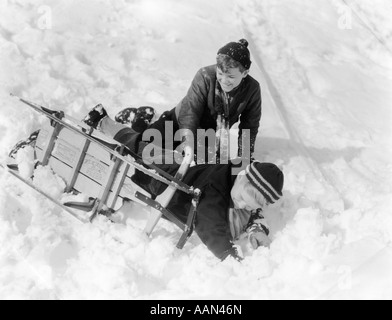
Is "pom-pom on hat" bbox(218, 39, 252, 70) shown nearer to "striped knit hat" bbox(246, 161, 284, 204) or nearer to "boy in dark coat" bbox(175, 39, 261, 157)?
"boy in dark coat" bbox(175, 39, 261, 157)

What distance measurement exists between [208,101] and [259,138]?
91 cm

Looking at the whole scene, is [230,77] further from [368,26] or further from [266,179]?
[368,26]

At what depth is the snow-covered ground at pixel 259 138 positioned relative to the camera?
2602 millimetres

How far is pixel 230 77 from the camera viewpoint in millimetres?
3182

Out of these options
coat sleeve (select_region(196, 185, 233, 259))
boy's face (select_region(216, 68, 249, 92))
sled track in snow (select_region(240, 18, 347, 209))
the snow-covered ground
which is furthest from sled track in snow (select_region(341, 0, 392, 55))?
coat sleeve (select_region(196, 185, 233, 259))

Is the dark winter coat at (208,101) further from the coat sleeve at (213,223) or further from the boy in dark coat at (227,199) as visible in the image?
the coat sleeve at (213,223)

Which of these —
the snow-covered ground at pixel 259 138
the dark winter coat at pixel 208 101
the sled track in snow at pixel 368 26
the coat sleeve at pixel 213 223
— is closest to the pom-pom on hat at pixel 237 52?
the dark winter coat at pixel 208 101

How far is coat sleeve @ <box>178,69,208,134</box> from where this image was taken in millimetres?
3416

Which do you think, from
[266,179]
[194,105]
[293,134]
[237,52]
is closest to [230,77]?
[237,52]

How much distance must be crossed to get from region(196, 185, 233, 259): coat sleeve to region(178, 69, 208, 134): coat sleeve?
0.73m

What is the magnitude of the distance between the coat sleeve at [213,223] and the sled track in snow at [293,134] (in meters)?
1.25
